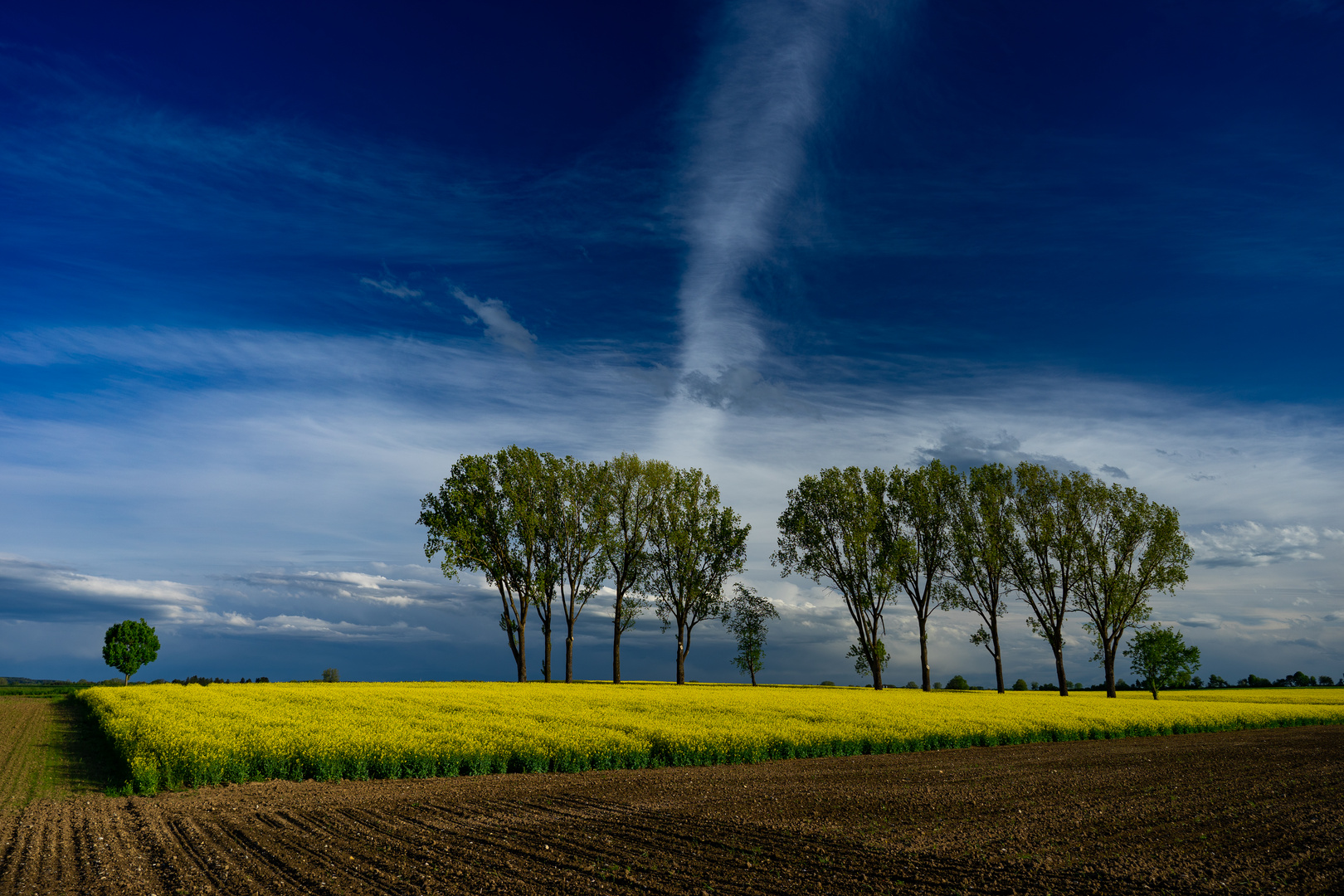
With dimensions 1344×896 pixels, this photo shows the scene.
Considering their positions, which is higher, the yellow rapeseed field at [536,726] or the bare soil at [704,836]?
the bare soil at [704,836]

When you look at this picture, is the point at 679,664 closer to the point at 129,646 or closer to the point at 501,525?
the point at 501,525

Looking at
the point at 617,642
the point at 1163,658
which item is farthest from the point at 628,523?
the point at 1163,658

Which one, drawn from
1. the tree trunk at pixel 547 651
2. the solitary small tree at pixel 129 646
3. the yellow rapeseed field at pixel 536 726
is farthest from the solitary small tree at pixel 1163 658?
the solitary small tree at pixel 129 646

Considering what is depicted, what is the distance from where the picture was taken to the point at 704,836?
12273 millimetres

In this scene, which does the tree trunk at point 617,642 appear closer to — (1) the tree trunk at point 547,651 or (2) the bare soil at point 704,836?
(1) the tree trunk at point 547,651

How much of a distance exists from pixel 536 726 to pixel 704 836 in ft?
48.9

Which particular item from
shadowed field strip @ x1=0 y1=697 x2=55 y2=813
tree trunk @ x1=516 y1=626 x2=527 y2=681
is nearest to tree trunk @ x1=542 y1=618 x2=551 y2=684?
tree trunk @ x1=516 y1=626 x2=527 y2=681

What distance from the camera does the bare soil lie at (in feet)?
32.3

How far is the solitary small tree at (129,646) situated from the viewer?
238ft

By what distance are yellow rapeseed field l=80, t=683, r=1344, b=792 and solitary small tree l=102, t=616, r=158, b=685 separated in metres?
36.2

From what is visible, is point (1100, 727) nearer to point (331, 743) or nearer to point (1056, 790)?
point (1056, 790)

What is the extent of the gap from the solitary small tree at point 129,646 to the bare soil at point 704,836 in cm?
7048

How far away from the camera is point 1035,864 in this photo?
34.4 ft

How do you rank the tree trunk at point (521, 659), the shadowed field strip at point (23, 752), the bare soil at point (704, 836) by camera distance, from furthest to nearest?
the tree trunk at point (521, 659)
the shadowed field strip at point (23, 752)
the bare soil at point (704, 836)
